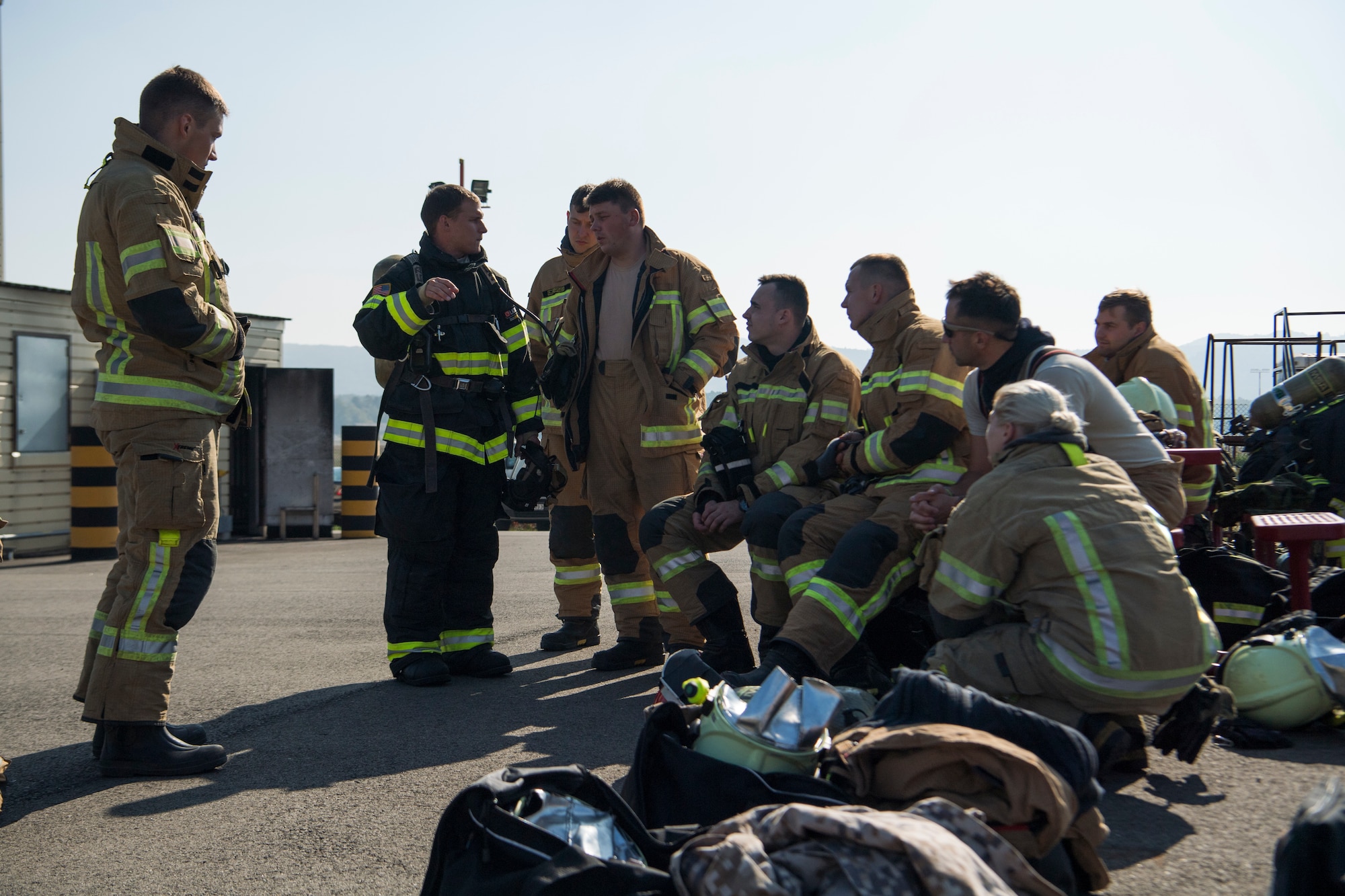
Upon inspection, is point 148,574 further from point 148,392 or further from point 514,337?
point 514,337

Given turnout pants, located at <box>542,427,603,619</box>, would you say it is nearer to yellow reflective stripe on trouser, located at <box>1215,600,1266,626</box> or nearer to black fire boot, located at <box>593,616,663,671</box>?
black fire boot, located at <box>593,616,663,671</box>

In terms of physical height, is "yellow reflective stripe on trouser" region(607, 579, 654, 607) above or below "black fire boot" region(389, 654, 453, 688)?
above

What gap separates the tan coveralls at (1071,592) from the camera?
9.94 ft

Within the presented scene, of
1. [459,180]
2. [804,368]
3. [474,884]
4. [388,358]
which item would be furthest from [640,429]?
[459,180]

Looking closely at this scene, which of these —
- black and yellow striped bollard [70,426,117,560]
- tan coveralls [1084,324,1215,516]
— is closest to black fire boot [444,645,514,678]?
tan coveralls [1084,324,1215,516]

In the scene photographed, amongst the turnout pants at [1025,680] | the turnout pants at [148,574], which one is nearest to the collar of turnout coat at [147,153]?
the turnout pants at [148,574]

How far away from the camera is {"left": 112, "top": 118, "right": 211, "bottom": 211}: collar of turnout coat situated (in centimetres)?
396

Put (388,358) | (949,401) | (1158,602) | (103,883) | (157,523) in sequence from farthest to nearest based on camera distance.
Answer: (388,358) → (949,401) → (157,523) → (1158,602) → (103,883)

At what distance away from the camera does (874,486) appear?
181 inches

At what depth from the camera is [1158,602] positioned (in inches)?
119

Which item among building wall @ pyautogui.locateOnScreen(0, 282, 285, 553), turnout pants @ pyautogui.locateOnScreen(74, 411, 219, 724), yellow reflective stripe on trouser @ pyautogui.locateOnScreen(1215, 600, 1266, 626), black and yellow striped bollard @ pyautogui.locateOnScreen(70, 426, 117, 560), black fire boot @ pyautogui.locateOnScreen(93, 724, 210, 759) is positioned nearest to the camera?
turnout pants @ pyautogui.locateOnScreen(74, 411, 219, 724)

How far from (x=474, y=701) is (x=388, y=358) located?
1.75 m

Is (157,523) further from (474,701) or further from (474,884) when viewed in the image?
(474,884)

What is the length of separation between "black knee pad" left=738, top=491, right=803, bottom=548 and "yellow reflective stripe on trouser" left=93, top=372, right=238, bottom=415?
7.87ft
